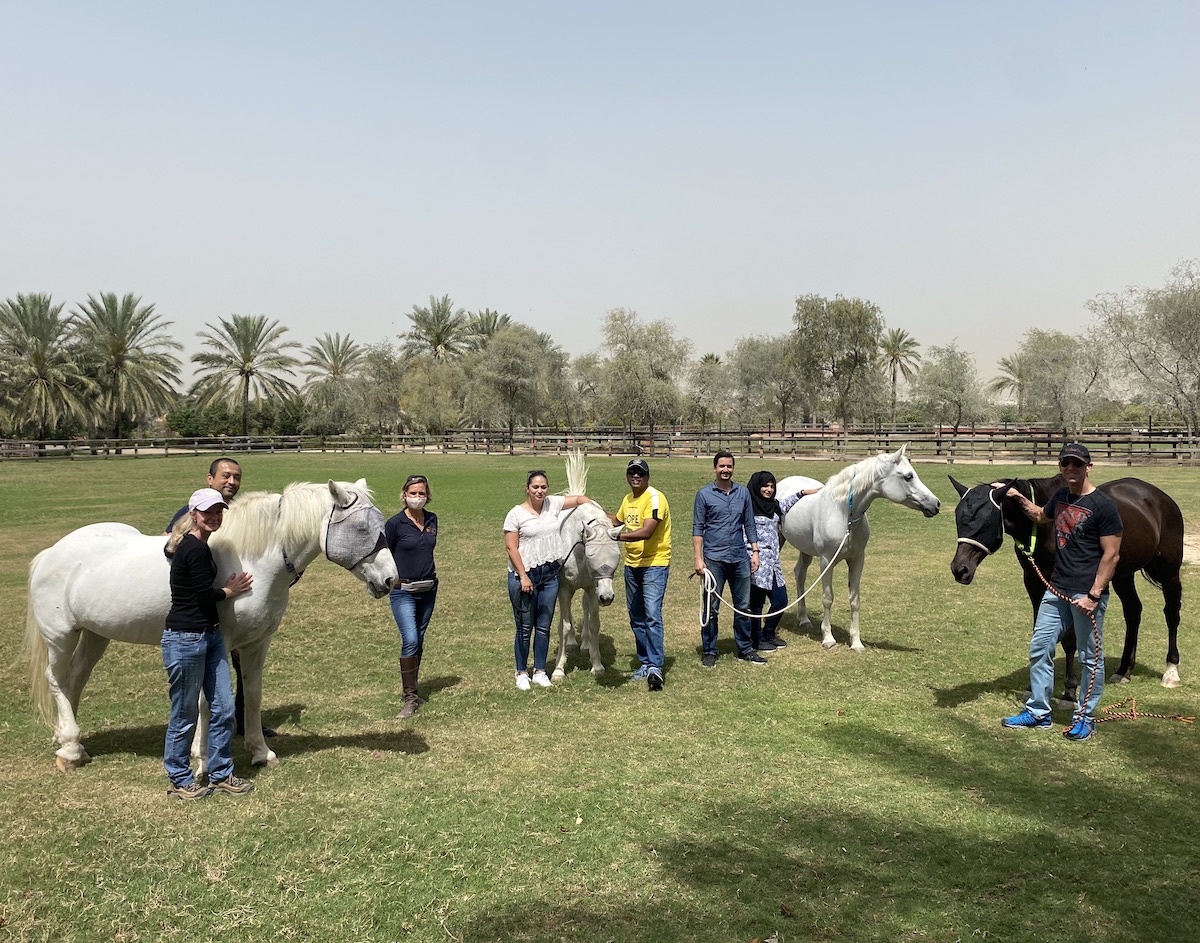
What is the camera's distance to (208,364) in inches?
2158

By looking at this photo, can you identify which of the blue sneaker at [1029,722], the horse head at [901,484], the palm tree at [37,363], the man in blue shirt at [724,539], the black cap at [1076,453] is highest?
the palm tree at [37,363]

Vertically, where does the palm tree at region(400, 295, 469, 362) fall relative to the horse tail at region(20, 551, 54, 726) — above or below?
above

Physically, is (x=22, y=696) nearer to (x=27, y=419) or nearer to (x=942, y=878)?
(x=942, y=878)

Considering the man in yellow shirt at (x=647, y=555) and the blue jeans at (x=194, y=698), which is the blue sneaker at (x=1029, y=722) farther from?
the blue jeans at (x=194, y=698)

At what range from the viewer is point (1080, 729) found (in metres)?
5.61

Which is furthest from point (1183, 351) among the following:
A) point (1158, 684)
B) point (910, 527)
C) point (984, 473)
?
point (1158, 684)

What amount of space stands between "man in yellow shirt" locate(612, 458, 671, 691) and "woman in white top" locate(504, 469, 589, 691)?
0.50 m

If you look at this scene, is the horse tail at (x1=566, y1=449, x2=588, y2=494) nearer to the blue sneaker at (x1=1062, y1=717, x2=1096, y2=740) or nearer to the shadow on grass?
→ the shadow on grass

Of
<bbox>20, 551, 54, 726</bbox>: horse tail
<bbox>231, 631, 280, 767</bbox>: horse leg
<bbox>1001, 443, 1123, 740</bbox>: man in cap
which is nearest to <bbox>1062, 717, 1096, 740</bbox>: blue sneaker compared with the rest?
<bbox>1001, 443, 1123, 740</bbox>: man in cap

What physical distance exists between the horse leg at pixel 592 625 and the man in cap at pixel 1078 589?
3.37 m

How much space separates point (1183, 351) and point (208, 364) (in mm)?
58691

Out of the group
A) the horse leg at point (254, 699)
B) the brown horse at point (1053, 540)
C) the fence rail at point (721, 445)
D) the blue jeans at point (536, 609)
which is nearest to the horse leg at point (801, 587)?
the brown horse at point (1053, 540)

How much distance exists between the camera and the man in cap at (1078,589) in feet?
17.5

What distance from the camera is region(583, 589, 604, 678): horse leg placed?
729 centimetres
